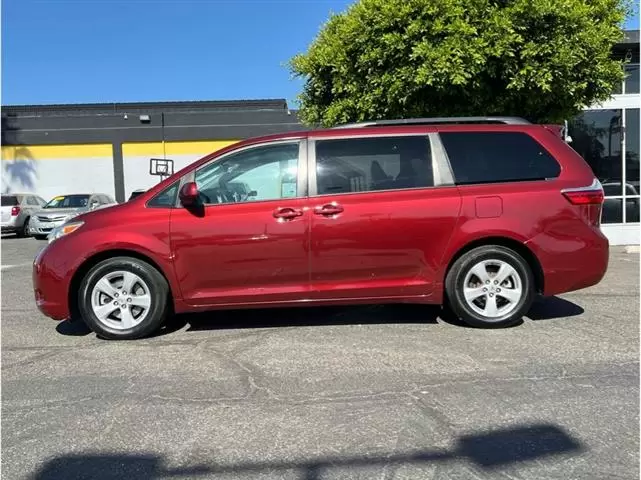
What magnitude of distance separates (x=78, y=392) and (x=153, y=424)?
91cm

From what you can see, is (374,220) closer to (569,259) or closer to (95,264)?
(569,259)

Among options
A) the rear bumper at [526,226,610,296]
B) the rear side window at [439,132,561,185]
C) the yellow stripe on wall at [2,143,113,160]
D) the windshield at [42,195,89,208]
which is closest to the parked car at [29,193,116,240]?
the windshield at [42,195,89,208]

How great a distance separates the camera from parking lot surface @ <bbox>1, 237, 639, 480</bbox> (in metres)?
3.03

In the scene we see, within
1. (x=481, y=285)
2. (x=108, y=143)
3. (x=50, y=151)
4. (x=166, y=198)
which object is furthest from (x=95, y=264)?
(x=50, y=151)

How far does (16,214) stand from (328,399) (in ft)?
62.7

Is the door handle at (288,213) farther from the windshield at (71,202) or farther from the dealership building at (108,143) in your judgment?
the dealership building at (108,143)

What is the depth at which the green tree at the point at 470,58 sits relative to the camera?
297 inches

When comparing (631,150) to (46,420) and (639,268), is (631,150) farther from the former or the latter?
(46,420)

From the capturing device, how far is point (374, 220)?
529cm

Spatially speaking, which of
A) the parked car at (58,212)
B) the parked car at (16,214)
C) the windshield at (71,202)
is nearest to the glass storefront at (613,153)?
the parked car at (58,212)

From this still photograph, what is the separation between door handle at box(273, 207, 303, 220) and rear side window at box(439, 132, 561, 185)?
59.7 inches

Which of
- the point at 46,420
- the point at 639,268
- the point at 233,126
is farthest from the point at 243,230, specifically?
the point at 233,126

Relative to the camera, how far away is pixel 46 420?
3629 mm

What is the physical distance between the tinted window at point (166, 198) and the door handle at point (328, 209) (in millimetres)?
1313
